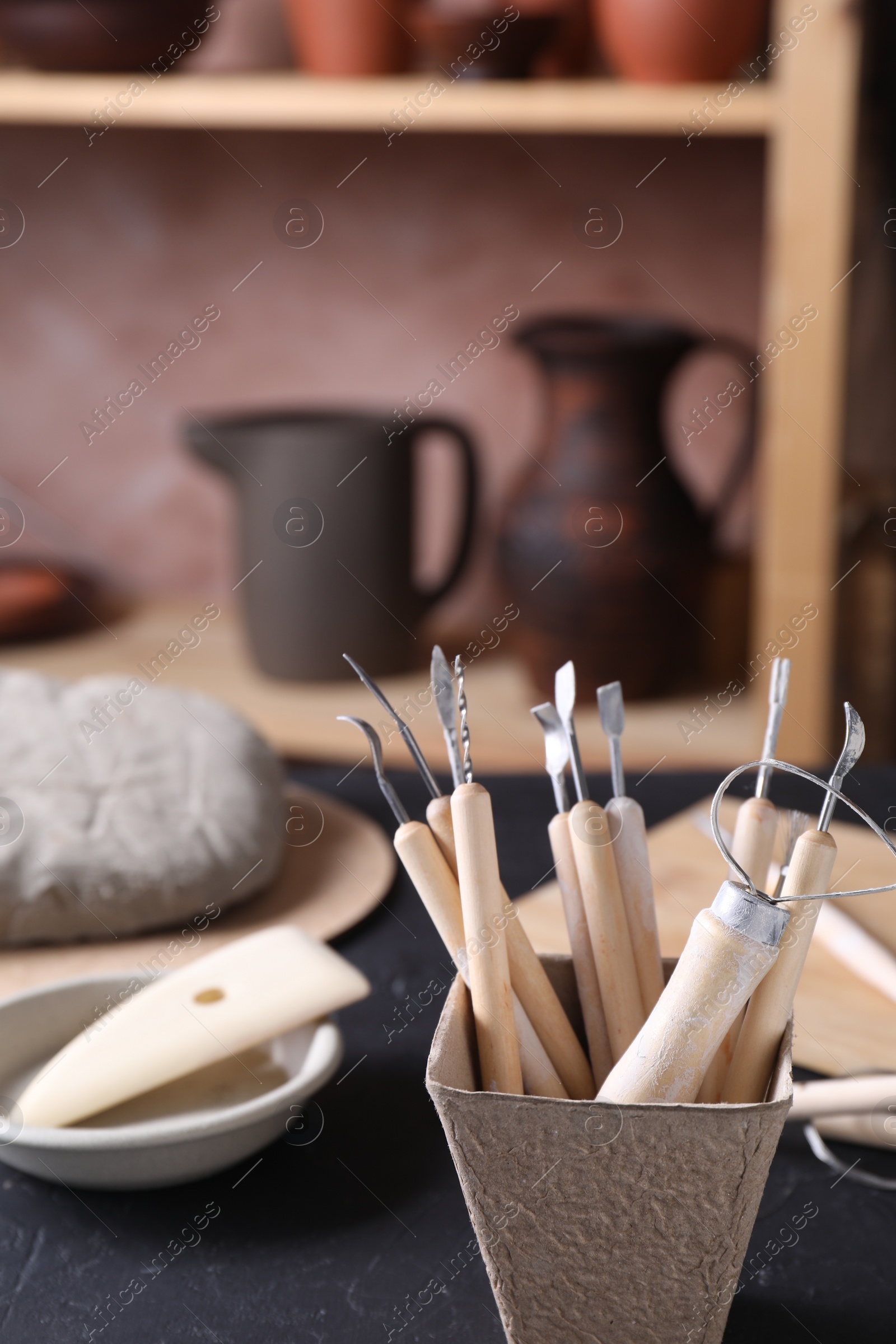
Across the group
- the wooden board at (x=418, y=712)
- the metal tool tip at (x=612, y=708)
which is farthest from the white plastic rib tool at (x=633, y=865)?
the wooden board at (x=418, y=712)

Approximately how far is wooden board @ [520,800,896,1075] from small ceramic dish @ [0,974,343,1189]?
13cm

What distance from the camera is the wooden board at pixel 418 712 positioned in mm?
1120

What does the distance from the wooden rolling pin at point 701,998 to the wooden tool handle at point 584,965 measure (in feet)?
0.12

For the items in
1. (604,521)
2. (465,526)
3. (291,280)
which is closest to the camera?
(604,521)

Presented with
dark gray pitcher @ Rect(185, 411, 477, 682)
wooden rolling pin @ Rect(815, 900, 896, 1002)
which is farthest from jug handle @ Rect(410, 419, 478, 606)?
wooden rolling pin @ Rect(815, 900, 896, 1002)

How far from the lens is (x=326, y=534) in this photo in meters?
1.13

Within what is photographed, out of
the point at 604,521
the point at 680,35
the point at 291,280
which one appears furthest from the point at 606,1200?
the point at 291,280

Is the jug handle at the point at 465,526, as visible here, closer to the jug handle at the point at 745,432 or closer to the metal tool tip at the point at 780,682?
the jug handle at the point at 745,432

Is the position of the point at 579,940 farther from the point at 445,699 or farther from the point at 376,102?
the point at 376,102

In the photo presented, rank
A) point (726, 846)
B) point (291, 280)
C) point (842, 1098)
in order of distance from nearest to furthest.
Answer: point (726, 846) < point (842, 1098) < point (291, 280)

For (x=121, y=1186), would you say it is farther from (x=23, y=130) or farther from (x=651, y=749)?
(x=23, y=130)

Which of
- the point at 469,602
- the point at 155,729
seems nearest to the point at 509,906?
the point at 155,729

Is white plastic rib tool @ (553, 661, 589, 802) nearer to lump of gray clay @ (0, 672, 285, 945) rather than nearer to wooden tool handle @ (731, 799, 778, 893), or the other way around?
wooden tool handle @ (731, 799, 778, 893)

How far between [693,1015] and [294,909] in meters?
0.33
